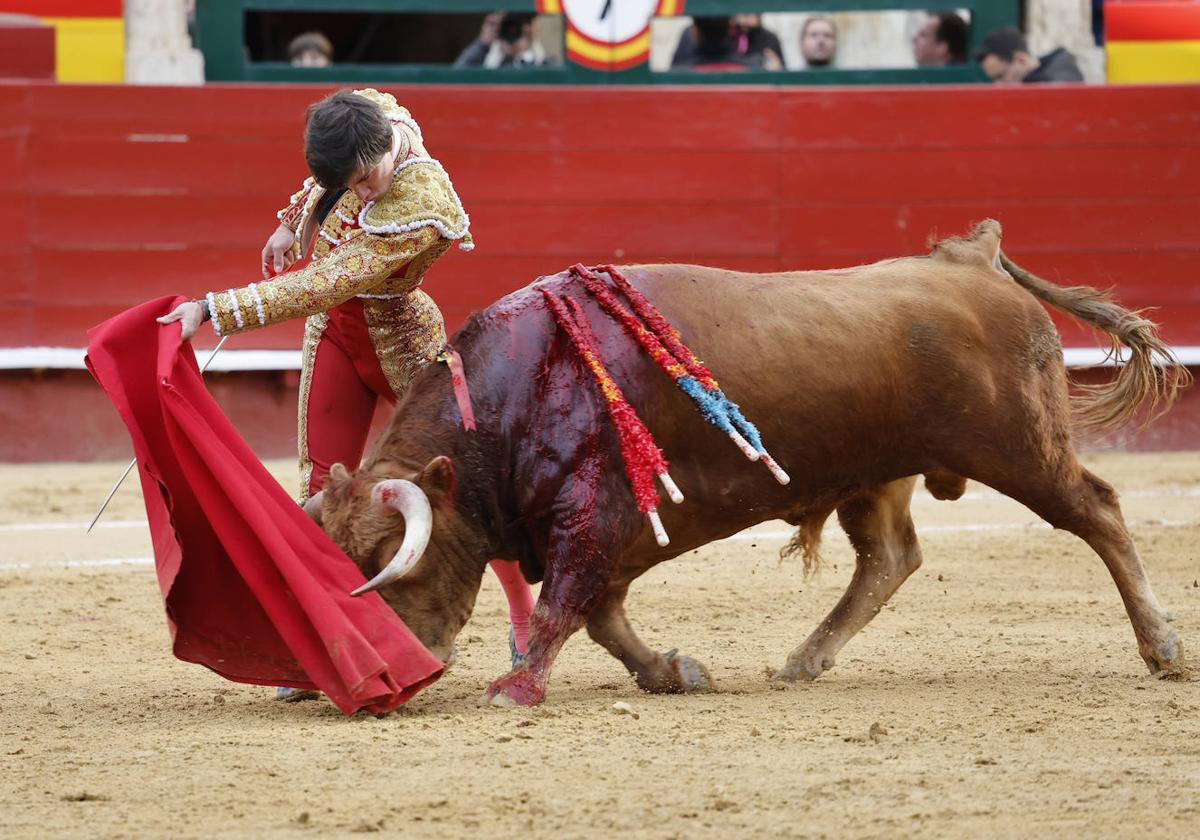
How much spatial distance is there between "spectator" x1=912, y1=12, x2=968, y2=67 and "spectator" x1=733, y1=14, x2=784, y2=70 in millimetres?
657

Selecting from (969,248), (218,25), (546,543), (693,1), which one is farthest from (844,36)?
(546,543)

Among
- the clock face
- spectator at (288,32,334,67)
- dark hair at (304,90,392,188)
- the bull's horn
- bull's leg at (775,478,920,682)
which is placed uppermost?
dark hair at (304,90,392,188)

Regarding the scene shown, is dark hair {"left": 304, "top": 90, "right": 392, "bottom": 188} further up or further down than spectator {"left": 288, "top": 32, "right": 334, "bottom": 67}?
further up

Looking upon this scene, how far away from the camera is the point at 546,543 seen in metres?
3.73

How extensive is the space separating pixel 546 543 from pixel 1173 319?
5.21m

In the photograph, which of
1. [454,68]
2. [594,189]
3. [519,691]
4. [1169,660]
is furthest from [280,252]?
[454,68]

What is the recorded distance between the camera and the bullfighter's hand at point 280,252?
12.9 ft

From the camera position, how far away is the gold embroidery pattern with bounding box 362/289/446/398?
386cm

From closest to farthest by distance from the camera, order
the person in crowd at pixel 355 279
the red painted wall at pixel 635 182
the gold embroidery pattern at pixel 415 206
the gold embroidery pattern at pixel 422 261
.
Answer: the person in crowd at pixel 355 279 → the gold embroidery pattern at pixel 415 206 → the gold embroidery pattern at pixel 422 261 → the red painted wall at pixel 635 182

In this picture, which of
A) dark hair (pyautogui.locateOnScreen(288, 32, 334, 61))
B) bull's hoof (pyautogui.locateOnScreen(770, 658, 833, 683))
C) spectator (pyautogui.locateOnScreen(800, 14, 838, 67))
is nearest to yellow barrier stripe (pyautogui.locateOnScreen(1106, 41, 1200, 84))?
spectator (pyautogui.locateOnScreen(800, 14, 838, 67))

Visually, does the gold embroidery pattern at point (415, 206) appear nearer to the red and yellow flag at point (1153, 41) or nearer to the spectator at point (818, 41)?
the spectator at point (818, 41)

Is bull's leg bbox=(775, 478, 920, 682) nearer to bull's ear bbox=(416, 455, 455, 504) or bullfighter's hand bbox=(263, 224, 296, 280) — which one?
bull's ear bbox=(416, 455, 455, 504)

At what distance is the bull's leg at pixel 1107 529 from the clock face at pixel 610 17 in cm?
441

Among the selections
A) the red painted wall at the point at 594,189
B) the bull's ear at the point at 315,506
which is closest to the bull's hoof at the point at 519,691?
the bull's ear at the point at 315,506
